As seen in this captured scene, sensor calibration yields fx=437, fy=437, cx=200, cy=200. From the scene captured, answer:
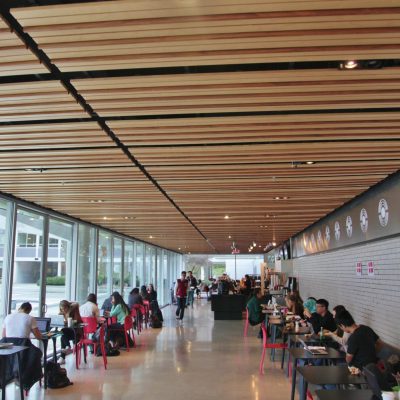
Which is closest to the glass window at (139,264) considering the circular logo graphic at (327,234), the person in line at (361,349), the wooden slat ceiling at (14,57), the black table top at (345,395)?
the circular logo graphic at (327,234)

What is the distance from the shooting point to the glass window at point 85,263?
10945 millimetres

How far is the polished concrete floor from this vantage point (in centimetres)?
633

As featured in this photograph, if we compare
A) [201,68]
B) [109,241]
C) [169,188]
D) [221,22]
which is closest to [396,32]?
[221,22]

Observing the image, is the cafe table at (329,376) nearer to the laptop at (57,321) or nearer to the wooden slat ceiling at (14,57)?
the wooden slat ceiling at (14,57)

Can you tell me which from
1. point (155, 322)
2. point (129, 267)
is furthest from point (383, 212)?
point (129, 267)

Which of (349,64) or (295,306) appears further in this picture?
(295,306)

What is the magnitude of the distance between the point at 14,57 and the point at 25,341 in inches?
180

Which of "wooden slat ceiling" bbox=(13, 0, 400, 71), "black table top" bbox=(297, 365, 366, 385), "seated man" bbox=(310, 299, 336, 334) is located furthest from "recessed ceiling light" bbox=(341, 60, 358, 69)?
"seated man" bbox=(310, 299, 336, 334)

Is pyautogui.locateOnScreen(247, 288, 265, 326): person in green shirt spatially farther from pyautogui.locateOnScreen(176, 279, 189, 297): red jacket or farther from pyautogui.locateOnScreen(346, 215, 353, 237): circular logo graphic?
pyautogui.locateOnScreen(176, 279, 189, 297): red jacket

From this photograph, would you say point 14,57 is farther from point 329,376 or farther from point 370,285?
point 370,285

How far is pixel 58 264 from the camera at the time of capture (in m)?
9.69

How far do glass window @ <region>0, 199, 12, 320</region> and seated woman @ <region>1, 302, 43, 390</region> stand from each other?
1.12 m

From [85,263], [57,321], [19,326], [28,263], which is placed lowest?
[57,321]

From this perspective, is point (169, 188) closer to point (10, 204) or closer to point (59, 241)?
point (10, 204)
